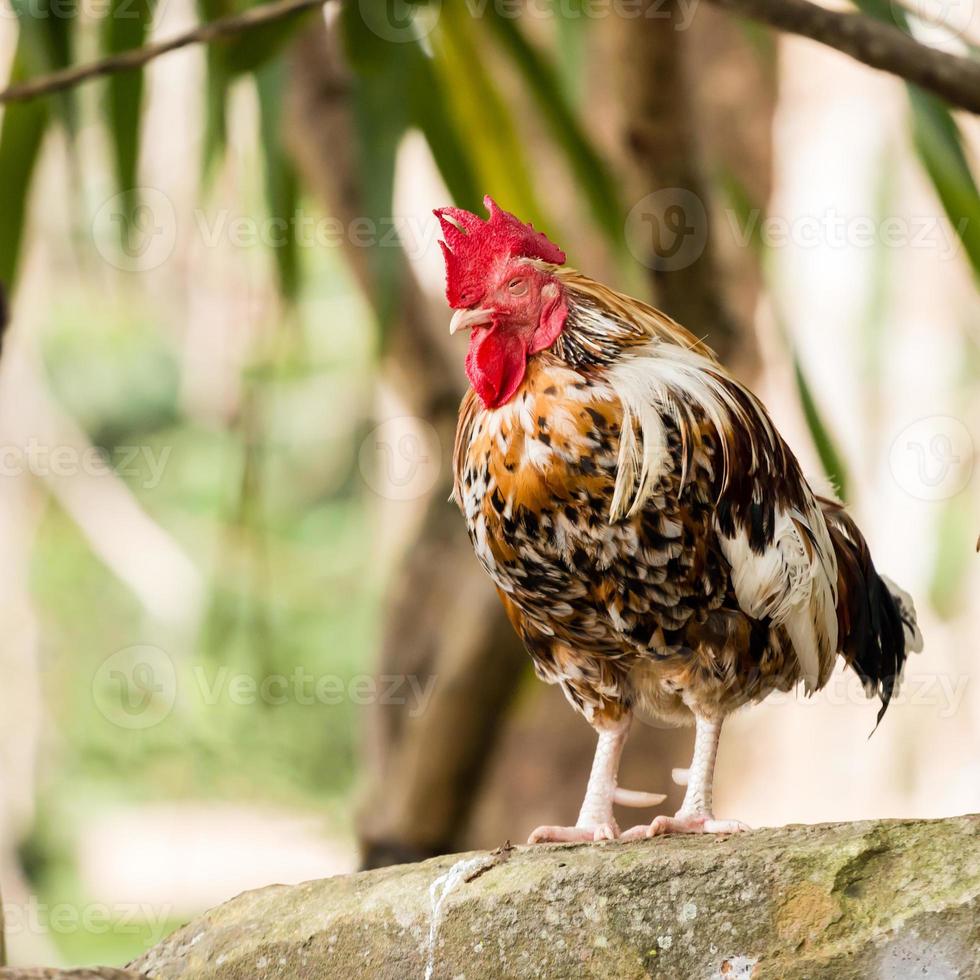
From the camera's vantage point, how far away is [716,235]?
4.00m

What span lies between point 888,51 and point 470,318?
0.91 metres

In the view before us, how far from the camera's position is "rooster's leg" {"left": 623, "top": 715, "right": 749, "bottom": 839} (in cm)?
223

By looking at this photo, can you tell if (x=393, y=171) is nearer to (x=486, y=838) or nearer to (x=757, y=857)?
(x=757, y=857)

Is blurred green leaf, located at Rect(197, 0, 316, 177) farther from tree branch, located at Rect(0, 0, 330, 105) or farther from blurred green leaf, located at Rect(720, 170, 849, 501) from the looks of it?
Answer: blurred green leaf, located at Rect(720, 170, 849, 501)

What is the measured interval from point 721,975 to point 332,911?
0.68m

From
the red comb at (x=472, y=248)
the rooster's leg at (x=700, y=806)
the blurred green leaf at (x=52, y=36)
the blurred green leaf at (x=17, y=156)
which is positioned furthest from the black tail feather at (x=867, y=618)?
the blurred green leaf at (x=17, y=156)

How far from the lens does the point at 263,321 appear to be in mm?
4949

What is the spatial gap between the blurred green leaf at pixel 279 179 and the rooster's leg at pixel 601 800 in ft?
6.74

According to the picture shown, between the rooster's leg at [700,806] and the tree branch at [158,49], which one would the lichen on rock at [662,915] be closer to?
the rooster's leg at [700,806]

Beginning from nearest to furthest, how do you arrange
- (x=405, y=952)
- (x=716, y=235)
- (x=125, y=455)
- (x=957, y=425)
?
(x=405, y=952)
(x=716, y=235)
(x=957, y=425)
(x=125, y=455)

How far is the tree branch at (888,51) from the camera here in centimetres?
240

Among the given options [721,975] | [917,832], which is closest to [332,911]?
[721,975]

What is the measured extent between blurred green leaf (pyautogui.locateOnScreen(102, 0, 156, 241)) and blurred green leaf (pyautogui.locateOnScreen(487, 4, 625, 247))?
3.27 ft

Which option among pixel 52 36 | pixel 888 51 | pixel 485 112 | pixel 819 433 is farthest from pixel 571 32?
pixel 888 51
